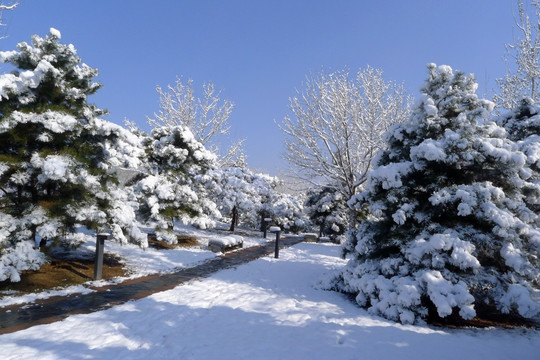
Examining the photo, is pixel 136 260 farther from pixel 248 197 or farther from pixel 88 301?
pixel 248 197

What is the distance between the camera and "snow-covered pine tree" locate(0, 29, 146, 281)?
6723mm

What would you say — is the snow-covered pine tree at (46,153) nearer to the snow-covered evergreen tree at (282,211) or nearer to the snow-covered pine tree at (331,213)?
the snow-covered pine tree at (331,213)

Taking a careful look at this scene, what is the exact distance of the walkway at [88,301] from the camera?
5.01 meters

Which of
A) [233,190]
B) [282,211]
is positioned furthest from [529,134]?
[282,211]

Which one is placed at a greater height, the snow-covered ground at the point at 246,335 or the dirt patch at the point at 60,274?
the dirt patch at the point at 60,274

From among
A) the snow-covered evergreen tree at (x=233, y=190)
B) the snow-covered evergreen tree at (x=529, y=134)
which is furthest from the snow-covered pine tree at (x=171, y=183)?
the snow-covered evergreen tree at (x=529, y=134)

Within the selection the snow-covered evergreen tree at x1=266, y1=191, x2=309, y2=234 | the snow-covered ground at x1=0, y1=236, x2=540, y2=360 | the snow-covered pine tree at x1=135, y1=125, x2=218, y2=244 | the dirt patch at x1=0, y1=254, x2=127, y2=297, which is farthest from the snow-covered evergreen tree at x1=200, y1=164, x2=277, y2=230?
the snow-covered ground at x1=0, y1=236, x2=540, y2=360

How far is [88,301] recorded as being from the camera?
618 centimetres

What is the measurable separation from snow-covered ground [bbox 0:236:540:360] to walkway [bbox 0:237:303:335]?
0.34 meters

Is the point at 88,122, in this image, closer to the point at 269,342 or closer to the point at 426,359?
the point at 269,342

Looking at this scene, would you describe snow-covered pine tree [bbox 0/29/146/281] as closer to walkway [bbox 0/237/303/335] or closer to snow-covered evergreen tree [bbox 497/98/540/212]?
walkway [bbox 0/237/303/335]

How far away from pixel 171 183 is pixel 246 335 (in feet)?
31.9

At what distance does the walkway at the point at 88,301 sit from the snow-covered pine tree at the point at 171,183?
144 inches

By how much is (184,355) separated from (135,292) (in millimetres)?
3582
